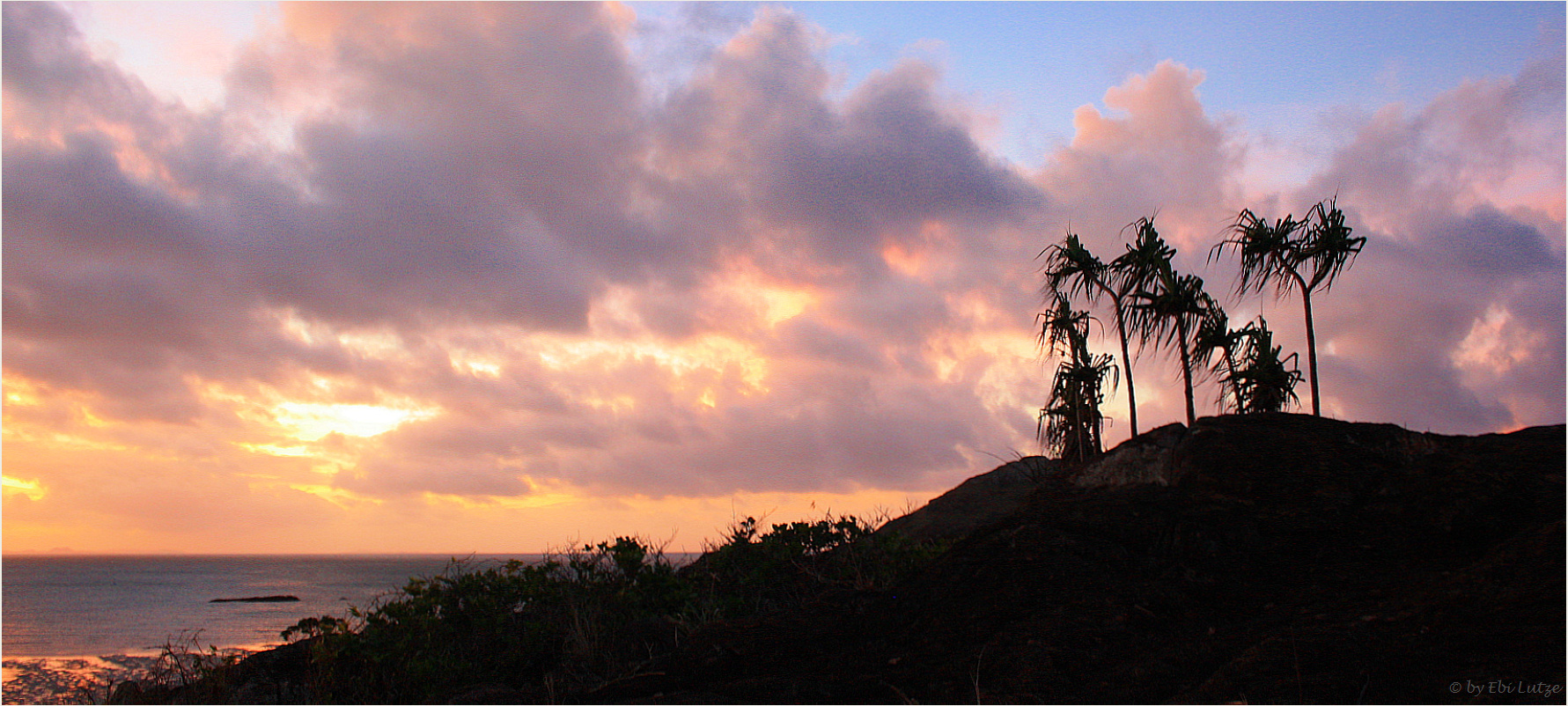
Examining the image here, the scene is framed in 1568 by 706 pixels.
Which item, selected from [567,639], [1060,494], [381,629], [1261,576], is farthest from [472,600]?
[1261,576]

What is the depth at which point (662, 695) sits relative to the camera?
6691 mm

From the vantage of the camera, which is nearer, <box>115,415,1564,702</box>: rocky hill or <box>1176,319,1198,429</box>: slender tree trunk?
<box>115,415,1564,702</box>: rocky hill

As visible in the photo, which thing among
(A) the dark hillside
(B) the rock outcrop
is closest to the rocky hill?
(A) the dark hillside

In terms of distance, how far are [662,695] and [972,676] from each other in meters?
2.56

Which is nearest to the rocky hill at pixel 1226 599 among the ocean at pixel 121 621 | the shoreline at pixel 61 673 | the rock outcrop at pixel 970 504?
the ocean at pixel 121 621

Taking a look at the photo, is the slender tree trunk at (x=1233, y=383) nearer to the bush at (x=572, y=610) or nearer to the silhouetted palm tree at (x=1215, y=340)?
the silhouetted palm tree at (x=1215, y=340)

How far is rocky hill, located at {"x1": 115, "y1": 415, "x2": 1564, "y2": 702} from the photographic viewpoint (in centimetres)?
518

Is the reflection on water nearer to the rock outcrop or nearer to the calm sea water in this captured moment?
the calm sea water

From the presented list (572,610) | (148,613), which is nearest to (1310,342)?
(572,610)

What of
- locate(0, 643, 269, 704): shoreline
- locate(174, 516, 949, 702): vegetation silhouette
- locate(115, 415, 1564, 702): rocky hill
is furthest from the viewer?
locate(0, 643, 269, 704): shoreline

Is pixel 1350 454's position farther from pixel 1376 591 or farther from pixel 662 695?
pixel 662 695

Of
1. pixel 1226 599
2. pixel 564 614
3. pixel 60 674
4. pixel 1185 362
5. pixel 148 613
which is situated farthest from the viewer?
pixel 148 613

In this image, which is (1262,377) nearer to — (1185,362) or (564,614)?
(1185,362)

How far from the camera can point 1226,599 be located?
7.07m
